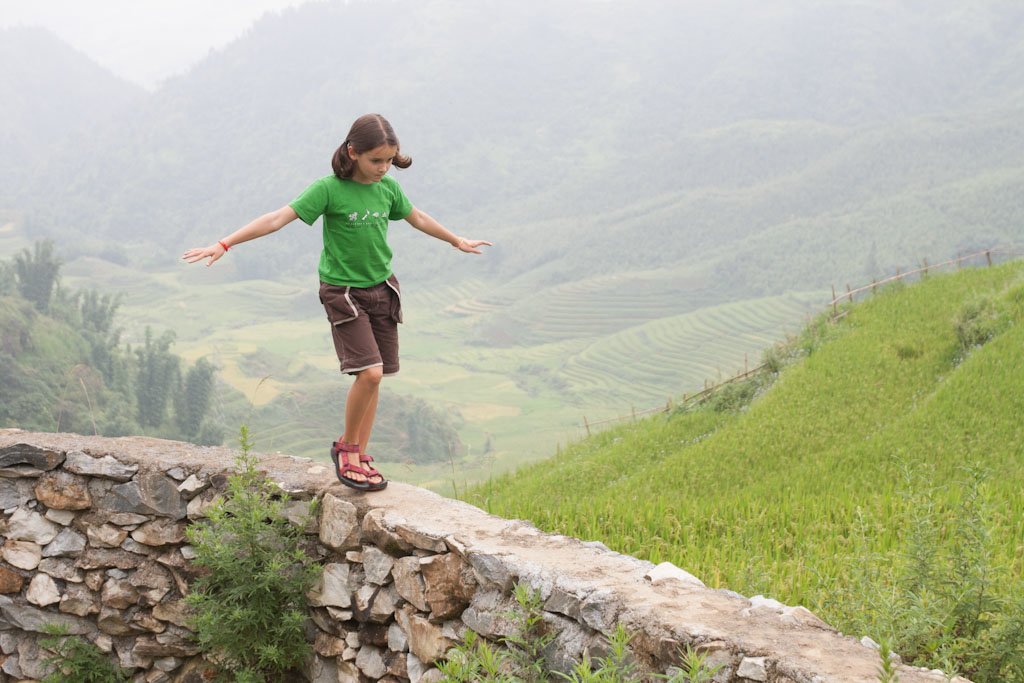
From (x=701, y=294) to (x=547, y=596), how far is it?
518 ft

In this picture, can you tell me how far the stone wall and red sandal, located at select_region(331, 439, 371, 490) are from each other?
7 cm

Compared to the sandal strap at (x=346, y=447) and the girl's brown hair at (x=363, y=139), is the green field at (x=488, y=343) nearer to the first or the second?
the sandal strap at (x=346, y=447)

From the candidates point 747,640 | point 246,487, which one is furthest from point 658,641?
point 246,487

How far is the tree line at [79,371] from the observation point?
61.9 metres

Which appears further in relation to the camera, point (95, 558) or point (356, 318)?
point (95, 558)

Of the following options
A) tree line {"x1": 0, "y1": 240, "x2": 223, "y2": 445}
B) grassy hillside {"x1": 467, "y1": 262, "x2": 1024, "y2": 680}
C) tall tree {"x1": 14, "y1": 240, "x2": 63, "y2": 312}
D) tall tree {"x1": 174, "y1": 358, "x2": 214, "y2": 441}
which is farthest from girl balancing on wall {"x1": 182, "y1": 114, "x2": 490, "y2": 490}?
tall tree {"x1": 14, "y1": 240, "x2": 63, "y2": 312}

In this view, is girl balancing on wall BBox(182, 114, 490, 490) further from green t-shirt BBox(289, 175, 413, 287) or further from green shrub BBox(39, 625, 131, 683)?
green shrub BBox(39, 625, 131, 683)

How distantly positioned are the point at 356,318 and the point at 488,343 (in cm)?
14960

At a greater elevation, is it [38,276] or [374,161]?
[38,276]

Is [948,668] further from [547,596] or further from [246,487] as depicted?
[246,487]

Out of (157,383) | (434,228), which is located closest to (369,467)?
(434,228)

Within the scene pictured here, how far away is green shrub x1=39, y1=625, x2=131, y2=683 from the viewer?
5594 mm

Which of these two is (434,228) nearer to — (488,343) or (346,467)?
(346,467)

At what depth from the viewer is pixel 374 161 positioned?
4676 mm
